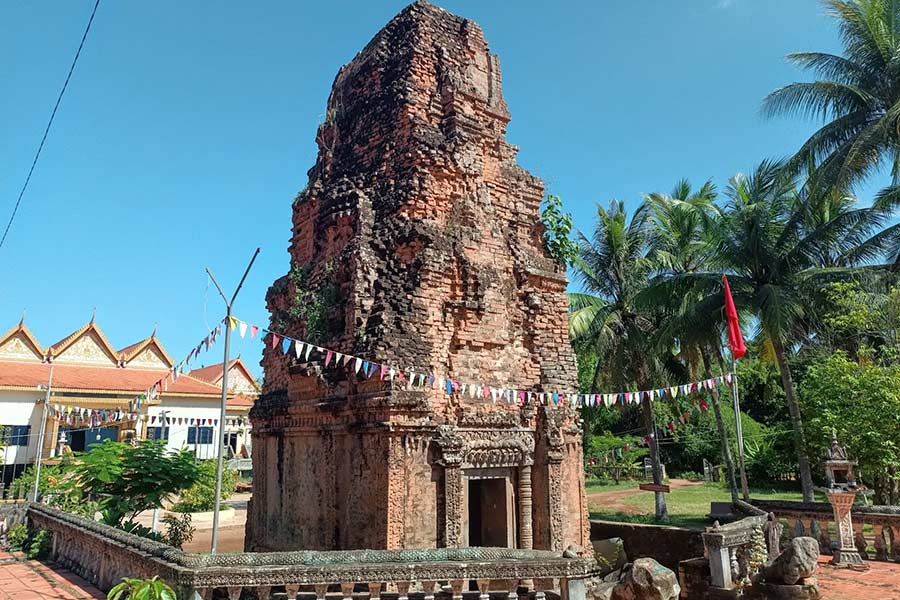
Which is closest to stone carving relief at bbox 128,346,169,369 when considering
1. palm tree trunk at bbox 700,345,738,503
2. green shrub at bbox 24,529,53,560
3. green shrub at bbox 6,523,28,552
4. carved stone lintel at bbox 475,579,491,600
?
green shrub at bbox 6,523,28,552

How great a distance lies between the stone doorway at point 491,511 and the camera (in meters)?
12.2

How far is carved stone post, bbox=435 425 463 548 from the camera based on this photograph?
1105 cm

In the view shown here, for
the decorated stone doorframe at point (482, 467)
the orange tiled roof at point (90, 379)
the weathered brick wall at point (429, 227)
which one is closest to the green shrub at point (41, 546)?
the weathered brick wall at point (429, 227)

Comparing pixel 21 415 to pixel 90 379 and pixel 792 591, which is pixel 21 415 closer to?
pixel 90 379

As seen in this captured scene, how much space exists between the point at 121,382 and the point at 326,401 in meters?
22.8

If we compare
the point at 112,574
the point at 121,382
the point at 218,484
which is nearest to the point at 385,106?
the point at 218,484

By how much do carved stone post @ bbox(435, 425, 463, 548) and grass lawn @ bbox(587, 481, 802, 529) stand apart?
40.0ft

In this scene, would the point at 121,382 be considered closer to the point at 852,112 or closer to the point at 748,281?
the point at 748,281

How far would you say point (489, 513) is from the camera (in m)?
12.7

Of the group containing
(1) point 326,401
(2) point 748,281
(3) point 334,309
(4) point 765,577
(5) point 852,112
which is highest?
(5) point 852,112

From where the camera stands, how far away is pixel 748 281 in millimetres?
21250

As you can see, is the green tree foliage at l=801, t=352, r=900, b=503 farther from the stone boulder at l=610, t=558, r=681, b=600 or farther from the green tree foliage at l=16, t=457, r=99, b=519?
the green tree foliage at l=16, t=457, r=99, b=519

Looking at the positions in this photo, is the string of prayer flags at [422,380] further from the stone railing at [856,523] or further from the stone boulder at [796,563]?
the stone railing at [856,523]

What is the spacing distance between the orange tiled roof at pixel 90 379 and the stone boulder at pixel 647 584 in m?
22.0
